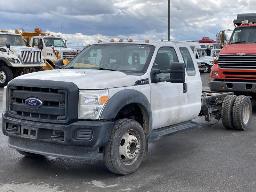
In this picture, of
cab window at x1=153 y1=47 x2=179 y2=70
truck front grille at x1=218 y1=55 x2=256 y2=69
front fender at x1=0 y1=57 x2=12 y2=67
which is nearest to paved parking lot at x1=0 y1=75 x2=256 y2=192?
cab window at x1=153 y1=47 x2=179 y2=70

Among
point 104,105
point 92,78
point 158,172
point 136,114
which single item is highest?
point 92,78

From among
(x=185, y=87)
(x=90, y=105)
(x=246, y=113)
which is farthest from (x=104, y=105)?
(x=246, y=113)

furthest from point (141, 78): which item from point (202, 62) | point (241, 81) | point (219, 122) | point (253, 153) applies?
point (202, 62)

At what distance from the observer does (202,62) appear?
1201 inches

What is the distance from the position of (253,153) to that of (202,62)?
76.1 ft

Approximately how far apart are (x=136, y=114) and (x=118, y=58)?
966mm

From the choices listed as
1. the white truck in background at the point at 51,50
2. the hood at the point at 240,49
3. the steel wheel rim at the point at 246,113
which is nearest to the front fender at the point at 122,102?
the steel wheel rim at the point at 246,113

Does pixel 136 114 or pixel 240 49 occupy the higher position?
pixel 240 49

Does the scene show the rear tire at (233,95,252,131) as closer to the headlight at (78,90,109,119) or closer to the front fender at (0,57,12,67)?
the headlight at (78,90,109,119)

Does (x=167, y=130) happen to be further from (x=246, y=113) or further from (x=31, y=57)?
(x=31, y=57)

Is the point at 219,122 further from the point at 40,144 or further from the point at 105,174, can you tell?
the point at 40,144

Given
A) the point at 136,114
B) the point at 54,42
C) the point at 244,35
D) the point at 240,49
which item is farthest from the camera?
the point at 54,42

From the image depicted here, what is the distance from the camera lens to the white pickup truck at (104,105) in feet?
19.2

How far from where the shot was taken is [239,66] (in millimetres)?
12430
